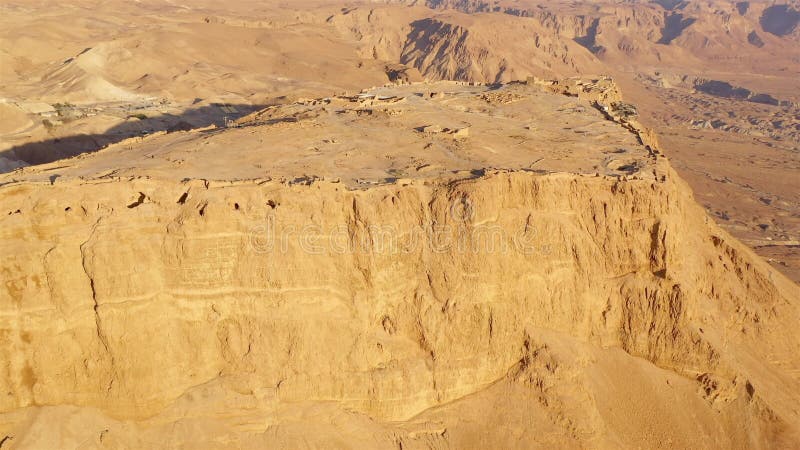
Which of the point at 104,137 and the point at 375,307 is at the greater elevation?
the point at 104,137

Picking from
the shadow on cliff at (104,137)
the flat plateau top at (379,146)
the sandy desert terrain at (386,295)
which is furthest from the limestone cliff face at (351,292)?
the shadow on cliff at (104,137)

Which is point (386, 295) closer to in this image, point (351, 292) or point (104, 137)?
point (351, 292)

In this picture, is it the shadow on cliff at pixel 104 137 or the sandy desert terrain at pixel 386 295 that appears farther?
the shadow on cliff at pixel 104 137

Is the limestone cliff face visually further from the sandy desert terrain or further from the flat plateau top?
the flat plateau top

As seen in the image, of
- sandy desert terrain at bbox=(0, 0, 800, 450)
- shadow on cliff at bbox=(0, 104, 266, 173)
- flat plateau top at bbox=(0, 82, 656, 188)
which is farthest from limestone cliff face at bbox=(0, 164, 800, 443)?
shadow on cliff at bbox=(0, 104, 266, 173)

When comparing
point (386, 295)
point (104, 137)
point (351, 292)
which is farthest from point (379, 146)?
point (104, 137)

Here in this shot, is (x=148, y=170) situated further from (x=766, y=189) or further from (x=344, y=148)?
(x=766, y=189)

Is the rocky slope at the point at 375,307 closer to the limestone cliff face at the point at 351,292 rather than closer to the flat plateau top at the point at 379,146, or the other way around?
the limestone cliff face at the point at 351,292
